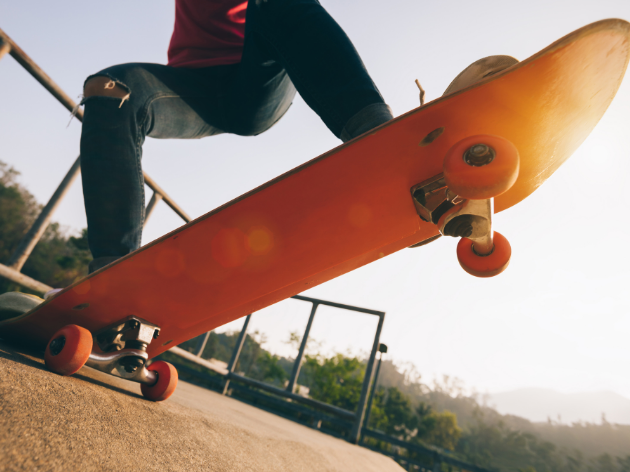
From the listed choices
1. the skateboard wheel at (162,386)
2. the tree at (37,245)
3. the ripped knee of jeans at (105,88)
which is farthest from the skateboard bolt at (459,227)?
the tree at (37,245)

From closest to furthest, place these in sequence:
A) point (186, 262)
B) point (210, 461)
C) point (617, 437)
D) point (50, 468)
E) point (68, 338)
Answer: point (50, 468) → point (210, 461) → point (68, 338) → point (186, 262) → point (617, 437)

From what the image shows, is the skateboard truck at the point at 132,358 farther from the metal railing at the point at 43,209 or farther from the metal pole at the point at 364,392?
the metal pole at the point at 364,392

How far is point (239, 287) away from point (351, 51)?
0.81 metres

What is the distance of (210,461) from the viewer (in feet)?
2.09

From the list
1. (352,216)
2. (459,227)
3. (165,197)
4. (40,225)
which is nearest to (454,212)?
(459,227)

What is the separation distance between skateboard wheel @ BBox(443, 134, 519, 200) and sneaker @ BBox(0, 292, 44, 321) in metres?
1.32

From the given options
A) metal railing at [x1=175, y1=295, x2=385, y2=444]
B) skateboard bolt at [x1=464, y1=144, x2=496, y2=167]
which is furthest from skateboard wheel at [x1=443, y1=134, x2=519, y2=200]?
metal railing at [x1=175, y1=295, x2=385, y2=444]

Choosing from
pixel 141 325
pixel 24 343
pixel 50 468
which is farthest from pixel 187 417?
pixel 24 343

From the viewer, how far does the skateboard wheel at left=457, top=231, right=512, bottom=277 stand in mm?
867

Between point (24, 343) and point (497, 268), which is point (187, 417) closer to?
point (24, 343)

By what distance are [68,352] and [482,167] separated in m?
1.00

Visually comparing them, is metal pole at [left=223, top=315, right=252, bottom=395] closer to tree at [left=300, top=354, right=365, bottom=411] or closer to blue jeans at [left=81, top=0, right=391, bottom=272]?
blue jeans at [left=81, top=0, right=391, bottom=272]

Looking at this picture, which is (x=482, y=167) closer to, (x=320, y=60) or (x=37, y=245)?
(x=320, y=60)

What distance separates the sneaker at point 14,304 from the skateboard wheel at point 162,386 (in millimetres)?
467
